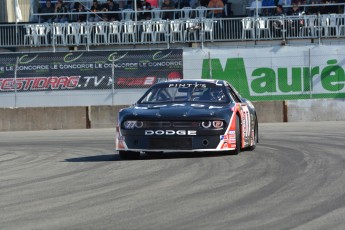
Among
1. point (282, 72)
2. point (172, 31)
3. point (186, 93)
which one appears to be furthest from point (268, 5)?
point (186, 93)

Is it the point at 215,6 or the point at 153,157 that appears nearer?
the point at 153,157

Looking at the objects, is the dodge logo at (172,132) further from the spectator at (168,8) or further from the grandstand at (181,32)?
the spectator at (168,8)

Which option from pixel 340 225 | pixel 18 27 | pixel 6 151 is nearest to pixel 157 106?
pixel 6 151

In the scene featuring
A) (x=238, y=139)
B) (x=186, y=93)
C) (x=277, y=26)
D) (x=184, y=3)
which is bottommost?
(x=238, y=139)

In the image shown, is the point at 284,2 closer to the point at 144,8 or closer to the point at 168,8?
the point at 168,8

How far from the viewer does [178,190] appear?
910 cm

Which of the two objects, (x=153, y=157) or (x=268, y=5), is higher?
(x=268, y=5)

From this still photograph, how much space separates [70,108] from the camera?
Result: 26938 millimetres

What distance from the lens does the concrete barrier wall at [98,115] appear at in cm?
2683

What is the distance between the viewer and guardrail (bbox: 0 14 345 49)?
31.1 m

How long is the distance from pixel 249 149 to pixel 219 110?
168 centimetres

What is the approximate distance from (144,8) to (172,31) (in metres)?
2.45

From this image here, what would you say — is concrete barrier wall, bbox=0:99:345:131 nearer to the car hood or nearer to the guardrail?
the guardrail

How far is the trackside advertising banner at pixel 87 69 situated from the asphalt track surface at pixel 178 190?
14047mm
